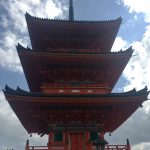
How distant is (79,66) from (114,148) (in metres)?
8.27

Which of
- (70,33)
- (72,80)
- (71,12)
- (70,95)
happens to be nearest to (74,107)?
(70,95)

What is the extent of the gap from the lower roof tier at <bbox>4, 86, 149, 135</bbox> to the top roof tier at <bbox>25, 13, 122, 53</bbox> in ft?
23.9

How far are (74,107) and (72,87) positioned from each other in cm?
294

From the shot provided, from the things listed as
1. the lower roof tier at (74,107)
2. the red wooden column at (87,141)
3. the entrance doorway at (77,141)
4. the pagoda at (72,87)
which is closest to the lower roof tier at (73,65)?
the pagoda at (72,87)

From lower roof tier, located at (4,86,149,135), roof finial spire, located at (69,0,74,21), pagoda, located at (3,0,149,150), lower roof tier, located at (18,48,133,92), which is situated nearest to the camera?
lower roof tier, located at (4,86,149,135)

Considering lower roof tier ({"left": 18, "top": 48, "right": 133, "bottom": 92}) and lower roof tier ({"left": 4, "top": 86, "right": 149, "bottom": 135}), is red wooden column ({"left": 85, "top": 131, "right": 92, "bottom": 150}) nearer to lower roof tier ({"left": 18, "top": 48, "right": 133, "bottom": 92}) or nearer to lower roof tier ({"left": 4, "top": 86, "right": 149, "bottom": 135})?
lower roof tier ({"left": 4, "top": 86, "right": 149, "bottom": 135})

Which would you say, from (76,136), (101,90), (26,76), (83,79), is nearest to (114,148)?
(76,136)

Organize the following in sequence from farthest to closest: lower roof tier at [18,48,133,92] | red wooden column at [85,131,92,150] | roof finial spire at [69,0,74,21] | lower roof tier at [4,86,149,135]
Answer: roof finial spire at [69,0,74,21] < lower roof tier at [18,48,133,92] < red wooden column at [85,131,92,150] < lower roof tier at [4,86,149,135]

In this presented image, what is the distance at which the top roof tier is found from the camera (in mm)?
28422

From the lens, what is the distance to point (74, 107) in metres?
24.2

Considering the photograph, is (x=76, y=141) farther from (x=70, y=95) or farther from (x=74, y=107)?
(x=70, y=95)

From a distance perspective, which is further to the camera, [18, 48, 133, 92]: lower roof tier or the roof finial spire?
the roof finial spire

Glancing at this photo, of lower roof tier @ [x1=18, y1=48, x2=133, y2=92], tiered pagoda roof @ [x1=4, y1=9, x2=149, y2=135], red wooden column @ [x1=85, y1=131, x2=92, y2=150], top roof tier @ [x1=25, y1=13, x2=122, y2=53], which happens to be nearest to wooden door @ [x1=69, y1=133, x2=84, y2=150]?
red wooden column @ [x1=85, y1=131, x2=92, y2=150]

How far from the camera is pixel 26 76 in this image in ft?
96.2
